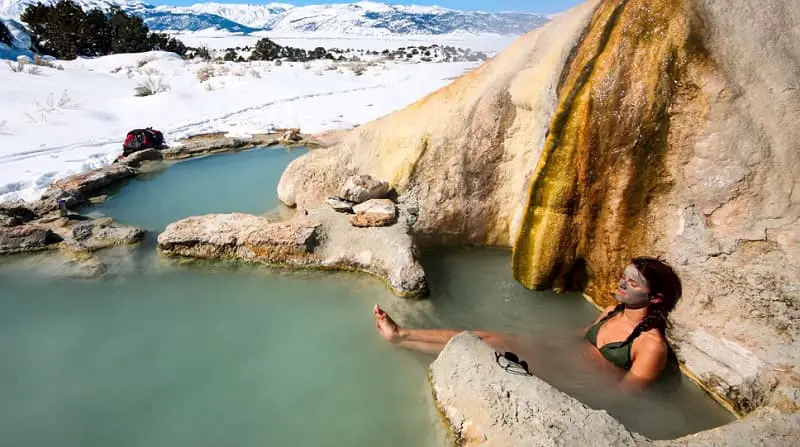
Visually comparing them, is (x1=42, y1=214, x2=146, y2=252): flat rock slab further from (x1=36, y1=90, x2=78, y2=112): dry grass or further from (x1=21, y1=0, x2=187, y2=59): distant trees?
(x1=21, y1=0, x2=187, y2=59): distant trees

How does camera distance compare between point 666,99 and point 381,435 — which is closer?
point 381,435

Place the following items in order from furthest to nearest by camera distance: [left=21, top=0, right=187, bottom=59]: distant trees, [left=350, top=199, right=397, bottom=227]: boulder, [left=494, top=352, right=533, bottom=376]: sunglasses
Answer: [left=21, top=0, right=187, bottom=59]: distant trees
[left=350, top=199, right=397, bottom=227]: boulder
[left=494, top=352, right=533, bottom=376]: sunglasses

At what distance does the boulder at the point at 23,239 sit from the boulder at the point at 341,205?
3.13 metres

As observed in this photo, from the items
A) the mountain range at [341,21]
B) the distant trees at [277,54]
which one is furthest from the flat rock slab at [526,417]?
the mountain range at [341,21]

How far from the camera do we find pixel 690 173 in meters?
3.14

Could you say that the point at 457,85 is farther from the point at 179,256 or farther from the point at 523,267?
Result: the point at 179,256

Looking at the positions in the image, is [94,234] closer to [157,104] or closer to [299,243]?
[299,243]

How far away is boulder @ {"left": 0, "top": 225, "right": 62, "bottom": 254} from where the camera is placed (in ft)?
16.7

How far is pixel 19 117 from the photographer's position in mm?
11148

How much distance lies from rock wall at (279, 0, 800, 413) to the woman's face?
1.03 feet

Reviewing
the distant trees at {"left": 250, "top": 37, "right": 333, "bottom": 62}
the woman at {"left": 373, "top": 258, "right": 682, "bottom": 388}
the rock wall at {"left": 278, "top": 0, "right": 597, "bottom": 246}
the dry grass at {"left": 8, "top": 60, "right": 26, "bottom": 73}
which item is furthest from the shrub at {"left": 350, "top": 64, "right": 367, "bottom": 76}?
the woman at {"left": 373, "top": 258, "right": 682, "bottom": 388}

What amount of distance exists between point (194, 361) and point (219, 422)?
68 cm

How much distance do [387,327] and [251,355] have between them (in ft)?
3.38

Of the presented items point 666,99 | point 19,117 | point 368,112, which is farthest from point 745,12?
point 19,117
